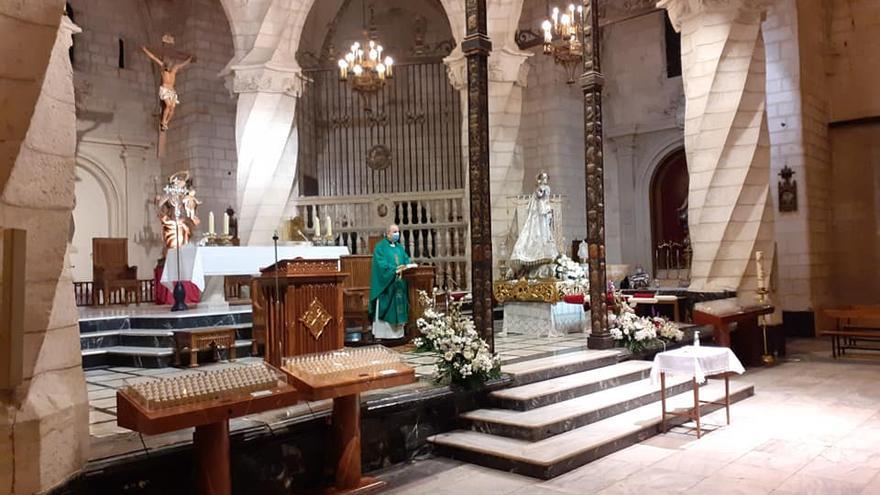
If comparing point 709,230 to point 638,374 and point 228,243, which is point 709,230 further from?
point 228,243

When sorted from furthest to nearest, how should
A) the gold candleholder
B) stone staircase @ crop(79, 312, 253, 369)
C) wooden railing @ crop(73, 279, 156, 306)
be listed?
wooden railing @ crop(73, 279, 156, 306), the gold candleholder, stone staircase @ crop(79, 312, 253, 369)

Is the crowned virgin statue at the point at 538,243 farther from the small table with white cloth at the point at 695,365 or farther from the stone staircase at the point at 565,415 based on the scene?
the small table with white cloth at the point at 695,365

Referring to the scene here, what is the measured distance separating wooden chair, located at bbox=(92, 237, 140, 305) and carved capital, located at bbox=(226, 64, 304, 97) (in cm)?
400

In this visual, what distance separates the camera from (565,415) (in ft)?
19.1

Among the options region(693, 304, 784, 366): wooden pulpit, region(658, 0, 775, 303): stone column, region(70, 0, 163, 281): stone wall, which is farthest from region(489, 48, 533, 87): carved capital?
region(70, 0, 163, 281): stone wall

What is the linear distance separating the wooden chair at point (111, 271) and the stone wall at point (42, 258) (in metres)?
9.03

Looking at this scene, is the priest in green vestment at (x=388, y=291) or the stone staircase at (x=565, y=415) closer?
the stone staircase at (x=565, y=415)

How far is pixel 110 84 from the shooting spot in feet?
49.1

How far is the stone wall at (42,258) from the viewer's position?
9.50 ft

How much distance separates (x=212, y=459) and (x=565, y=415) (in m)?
3.19

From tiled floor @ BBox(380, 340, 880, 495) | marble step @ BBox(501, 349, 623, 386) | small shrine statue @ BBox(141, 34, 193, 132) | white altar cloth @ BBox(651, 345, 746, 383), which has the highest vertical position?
small shrine statue @ BBox(141, 34, 193, 132)

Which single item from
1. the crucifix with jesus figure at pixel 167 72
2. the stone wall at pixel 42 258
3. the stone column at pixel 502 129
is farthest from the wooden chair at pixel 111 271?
the stone wall at pixel 42 258

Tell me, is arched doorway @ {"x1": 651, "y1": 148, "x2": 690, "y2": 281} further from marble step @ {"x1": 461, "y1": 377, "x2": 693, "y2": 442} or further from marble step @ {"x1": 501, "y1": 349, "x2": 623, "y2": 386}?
marble step @ {"x1": 461, "y1": 377, "x2": 693, "y2": 442}

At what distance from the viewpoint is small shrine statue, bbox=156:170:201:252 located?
9062 millimetres
